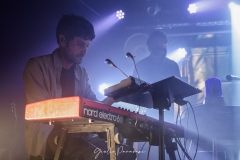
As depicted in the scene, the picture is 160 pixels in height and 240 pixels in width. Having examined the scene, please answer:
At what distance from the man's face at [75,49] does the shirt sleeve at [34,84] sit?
46cm

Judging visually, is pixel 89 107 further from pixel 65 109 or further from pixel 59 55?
pixel 59 55

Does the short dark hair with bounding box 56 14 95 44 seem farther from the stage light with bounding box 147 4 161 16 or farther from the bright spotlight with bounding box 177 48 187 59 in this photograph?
Answer: the bright spotlight with bounding box 177 48 187 59

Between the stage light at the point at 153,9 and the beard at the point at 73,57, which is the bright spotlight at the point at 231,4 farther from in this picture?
the beard at the point at 73,57


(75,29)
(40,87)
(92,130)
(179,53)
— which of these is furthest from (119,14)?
(92,130)

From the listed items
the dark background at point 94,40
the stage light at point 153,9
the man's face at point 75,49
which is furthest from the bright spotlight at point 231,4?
the man's face at point 75,49

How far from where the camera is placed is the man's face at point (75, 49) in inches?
120

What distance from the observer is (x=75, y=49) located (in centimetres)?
305

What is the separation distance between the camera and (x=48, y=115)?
1.75 metres

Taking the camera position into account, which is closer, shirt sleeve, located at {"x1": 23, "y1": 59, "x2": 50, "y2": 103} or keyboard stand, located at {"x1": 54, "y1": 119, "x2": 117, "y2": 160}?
keyboard stand, located at {"x1": 54, "y1": 119, "x2": 117, "y2": 160}

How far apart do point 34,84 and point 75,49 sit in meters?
0.71

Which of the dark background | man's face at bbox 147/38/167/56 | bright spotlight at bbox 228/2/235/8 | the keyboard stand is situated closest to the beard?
the keyboard stand

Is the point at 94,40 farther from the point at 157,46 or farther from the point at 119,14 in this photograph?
the point at 157,46

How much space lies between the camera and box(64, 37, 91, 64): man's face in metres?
3.05

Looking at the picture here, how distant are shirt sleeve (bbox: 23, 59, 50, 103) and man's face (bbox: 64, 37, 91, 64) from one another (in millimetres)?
464
